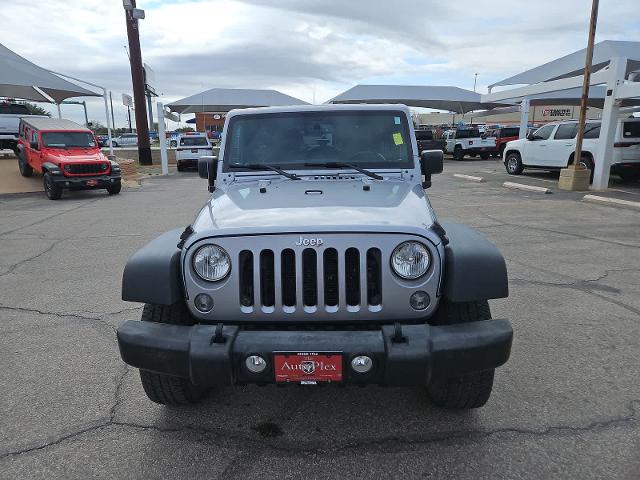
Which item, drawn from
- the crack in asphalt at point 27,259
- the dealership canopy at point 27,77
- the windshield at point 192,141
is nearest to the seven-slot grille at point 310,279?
the crack in asphalt at point 27,259

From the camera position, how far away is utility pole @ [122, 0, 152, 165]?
2115cm

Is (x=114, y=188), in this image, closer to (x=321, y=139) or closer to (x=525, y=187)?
(x=321, y=139)

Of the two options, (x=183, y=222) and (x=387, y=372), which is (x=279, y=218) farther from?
(x=183, y=222)

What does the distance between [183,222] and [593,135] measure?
11714mm

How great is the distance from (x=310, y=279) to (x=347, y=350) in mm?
427

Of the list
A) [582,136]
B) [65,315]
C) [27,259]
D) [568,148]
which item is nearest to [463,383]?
[65,315]

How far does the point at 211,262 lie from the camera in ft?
7.78

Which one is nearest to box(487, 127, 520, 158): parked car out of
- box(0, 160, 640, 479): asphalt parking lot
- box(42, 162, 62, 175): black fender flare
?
box(42, 162, 62, 175): black fender flare

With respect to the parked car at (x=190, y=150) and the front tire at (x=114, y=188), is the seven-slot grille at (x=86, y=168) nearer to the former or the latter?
the front tire at (x=114, y=188)

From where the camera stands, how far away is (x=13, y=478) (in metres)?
2.30

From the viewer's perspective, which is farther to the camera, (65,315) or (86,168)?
(86,168)

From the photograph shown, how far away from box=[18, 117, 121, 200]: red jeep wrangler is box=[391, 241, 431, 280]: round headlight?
12.4m

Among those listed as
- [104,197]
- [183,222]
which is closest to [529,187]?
[183,222]

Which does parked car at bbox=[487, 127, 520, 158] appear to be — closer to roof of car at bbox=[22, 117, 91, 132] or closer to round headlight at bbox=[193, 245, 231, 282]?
roof of car at bbox=[22, 117, 91, 132]
